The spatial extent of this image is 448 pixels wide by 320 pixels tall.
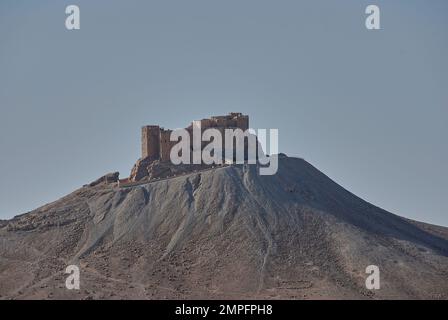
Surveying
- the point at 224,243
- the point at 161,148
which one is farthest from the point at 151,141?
the point at 224,243

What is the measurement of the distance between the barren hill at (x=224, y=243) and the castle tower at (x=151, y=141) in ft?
20.9

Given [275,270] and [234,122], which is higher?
[234,122]

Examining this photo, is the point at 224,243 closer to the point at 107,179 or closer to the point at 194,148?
the point at 194,148

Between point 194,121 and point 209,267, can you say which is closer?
point 209,267

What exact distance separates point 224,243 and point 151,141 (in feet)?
62.3

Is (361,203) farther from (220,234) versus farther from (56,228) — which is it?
(56,228)

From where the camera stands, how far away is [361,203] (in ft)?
368

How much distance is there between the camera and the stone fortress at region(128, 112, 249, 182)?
113 meters

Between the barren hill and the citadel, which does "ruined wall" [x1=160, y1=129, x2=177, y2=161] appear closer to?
the citadel
